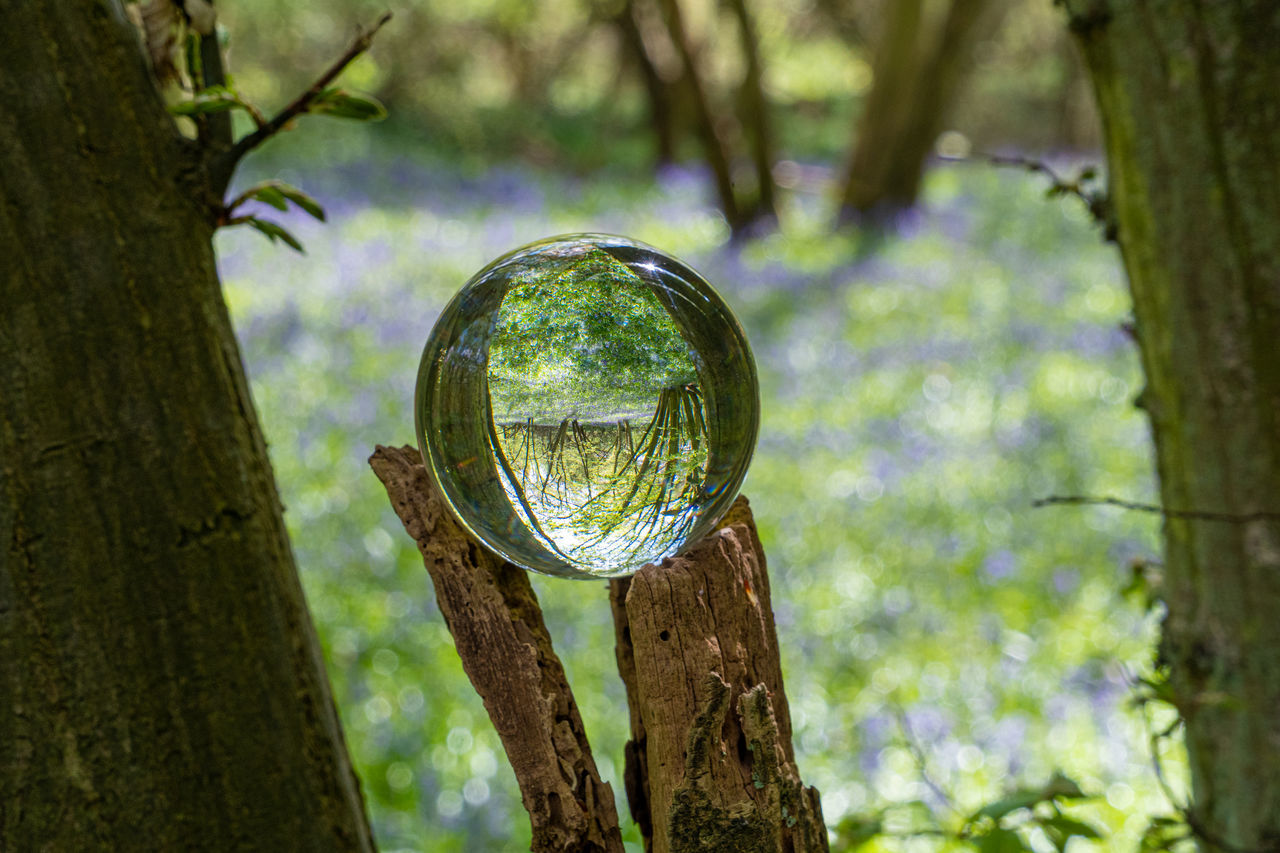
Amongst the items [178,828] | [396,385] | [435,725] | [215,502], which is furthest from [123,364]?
[396,385]

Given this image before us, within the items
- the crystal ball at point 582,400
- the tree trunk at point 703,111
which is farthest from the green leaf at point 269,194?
the tree trunk at point 703,111

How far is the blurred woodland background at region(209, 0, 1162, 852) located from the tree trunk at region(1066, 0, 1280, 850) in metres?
0.16

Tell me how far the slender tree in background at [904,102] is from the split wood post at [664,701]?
1014 centimetres

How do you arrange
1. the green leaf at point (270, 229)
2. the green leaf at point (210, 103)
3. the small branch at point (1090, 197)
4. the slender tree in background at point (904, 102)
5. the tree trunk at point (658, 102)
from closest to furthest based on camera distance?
the green leaf at point (210, 103)
the green leaf at point (270, 229)
the small branch at point (1090, 197)
the slender tree in background at point (904, 102)
the tree trunk at point (658, 102)

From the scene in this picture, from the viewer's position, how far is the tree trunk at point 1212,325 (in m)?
1.73

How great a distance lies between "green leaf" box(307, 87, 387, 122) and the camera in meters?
1.46

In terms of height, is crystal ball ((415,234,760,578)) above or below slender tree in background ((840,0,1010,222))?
below

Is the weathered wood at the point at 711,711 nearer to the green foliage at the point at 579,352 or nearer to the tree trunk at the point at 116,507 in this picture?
the green foliage at the point at 579,352

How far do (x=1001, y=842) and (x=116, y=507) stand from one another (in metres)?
1.32

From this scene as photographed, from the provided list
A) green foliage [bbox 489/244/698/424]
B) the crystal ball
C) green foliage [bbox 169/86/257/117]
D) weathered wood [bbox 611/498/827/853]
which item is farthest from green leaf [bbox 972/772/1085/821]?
green foliage [bbox 169/86/257/117]

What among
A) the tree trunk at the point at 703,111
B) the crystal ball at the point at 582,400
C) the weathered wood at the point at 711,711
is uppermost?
the tree trunk at the point at 703,111

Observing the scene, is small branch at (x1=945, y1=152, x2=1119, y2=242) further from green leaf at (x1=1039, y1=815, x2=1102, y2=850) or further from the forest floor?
green leaf at (x1=1039, y1=815, x2=1102, y2=850)

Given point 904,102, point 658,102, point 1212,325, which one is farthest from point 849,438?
point 658,102

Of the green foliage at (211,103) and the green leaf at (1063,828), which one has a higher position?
the green foliage at (211,103)
